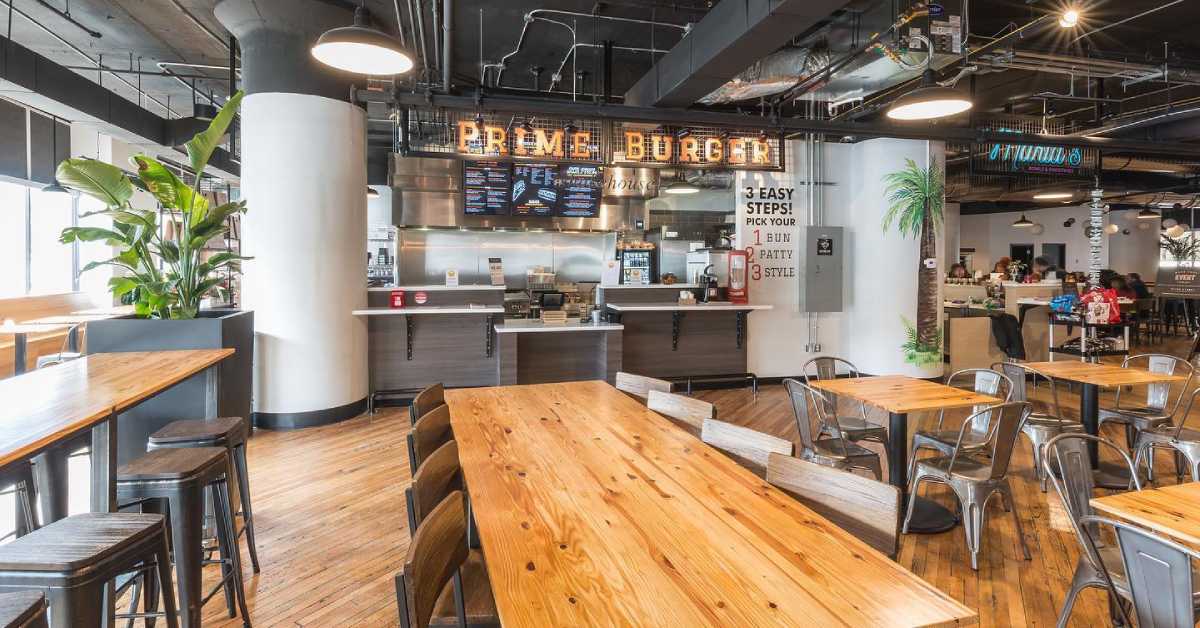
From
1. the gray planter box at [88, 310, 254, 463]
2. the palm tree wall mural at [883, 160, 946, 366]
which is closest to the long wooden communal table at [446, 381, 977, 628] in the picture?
the gray planter box at [88, 310, 254, 463]

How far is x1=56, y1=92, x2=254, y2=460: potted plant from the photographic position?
3396 millimetres

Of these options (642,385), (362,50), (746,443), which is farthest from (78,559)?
(362,50)

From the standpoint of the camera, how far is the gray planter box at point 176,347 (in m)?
3.32

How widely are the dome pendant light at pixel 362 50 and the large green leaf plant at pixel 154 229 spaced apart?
1047mm

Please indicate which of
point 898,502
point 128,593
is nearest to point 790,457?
point 898,502

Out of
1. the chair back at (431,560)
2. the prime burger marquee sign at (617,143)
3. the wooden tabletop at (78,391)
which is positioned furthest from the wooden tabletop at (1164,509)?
the prime burger marquee sign at (617,143)

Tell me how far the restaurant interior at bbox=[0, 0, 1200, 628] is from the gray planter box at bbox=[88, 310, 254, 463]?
2 cm

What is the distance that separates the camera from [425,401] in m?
2.72

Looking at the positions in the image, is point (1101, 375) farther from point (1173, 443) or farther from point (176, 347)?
point (176, 347)

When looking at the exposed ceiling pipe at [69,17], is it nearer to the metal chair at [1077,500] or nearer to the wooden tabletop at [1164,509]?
the metal chair at [1077,500]

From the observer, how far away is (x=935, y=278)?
7742mm

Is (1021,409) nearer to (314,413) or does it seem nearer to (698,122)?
(698,122)

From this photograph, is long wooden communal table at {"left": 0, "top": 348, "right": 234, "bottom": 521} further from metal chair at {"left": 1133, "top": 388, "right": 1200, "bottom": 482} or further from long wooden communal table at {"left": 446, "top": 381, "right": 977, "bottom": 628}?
metal chair at {"left": 1133, "top": 388, "right": 1200, "bottom": 482}

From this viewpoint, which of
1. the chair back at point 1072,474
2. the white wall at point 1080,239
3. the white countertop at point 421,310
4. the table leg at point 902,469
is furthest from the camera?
the white wall at point 1080,239
